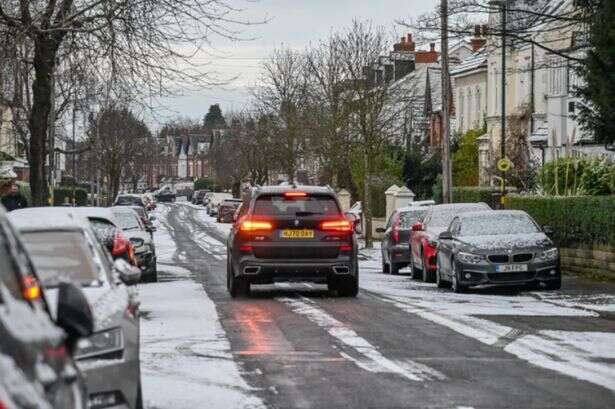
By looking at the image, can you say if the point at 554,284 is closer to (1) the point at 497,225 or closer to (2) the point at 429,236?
(1) the point at 497,225

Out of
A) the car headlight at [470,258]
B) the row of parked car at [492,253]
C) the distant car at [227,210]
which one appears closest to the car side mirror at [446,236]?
the row of parked car at [492,253]

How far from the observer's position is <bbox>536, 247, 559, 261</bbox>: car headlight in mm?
25812

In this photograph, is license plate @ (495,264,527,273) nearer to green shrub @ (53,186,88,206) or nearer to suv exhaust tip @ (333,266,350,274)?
suv exhaust tip @ (333,266,350,274)

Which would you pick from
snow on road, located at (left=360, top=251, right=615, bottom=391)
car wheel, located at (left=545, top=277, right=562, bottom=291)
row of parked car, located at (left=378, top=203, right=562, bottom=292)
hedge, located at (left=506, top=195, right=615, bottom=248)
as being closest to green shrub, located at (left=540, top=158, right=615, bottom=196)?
hedge, located at (left=506, top=195, right=615, bottom=248)

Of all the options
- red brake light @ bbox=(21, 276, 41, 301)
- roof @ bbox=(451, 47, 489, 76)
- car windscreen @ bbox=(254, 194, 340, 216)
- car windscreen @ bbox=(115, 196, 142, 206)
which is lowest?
car windscreen @ bbox=(115, 196, 142, 206)

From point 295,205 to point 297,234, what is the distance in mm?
454

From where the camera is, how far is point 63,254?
9719mm

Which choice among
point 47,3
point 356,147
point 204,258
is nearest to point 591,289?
point 47,3

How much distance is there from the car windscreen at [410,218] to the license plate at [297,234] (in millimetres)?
12137

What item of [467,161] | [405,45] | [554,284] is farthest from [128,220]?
[405,45]

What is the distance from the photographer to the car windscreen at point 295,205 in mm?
23141

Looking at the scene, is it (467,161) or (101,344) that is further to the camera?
(467,161)

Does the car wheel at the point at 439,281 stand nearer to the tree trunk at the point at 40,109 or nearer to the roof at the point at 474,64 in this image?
the tree trunk at the point at 40,109

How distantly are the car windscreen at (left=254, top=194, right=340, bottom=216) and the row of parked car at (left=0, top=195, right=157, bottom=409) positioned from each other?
12378 mm
